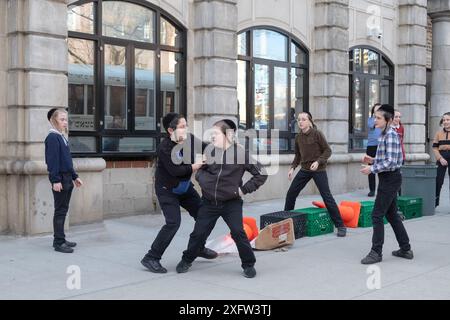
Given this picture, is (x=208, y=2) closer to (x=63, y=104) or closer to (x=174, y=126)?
(x=63, y=104)

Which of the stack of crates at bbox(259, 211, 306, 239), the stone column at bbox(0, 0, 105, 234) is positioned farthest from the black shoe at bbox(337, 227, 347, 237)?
the stone column at bbox(0, 0, 105, 234)

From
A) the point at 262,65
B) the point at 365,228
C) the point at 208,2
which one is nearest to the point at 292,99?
the point at 262,65

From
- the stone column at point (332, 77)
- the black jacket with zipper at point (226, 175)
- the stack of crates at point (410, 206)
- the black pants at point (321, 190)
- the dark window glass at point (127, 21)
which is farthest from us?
the stone column at point (332, 77)

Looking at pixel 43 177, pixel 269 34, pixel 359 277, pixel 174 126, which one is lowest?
pixel 359 277

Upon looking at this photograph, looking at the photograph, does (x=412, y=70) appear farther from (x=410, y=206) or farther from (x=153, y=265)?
(x=153, y=265)

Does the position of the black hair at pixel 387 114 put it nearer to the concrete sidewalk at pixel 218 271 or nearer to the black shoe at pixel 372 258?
the black shoe at pixel 372 258

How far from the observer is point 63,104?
29.3 feet

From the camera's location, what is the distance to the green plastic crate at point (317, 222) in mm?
8922

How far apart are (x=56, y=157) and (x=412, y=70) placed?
452 inches

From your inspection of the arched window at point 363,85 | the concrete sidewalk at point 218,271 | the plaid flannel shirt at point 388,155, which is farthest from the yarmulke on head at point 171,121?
the arched window at point 363,85

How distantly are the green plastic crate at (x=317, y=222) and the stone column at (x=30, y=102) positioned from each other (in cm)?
363

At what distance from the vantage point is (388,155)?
718 cm

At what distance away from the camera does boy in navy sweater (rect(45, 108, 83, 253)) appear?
761 centimetres

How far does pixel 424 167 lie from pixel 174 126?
20.2 ft
